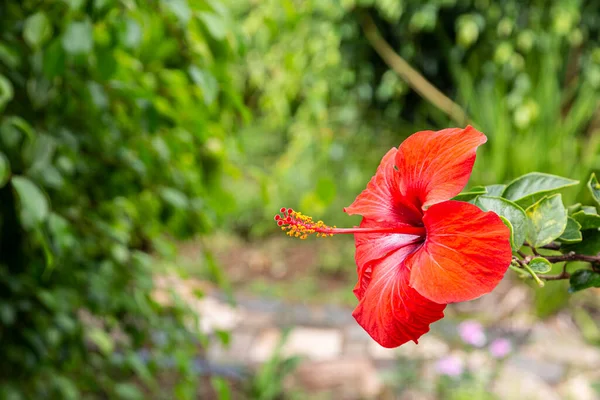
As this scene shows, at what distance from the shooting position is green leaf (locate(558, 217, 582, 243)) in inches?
16.2

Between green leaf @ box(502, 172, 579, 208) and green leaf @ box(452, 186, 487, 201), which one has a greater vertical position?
green leaf @ box(452, 186, 487, 201)

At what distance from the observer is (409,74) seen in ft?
10.5

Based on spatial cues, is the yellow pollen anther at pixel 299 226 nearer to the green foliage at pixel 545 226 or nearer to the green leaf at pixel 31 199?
the green foliage at pixel 545 226

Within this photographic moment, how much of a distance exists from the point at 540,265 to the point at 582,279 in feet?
0.30

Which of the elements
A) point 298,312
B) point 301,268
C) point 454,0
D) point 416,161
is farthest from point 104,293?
point 301,268

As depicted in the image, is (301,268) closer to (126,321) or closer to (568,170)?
(568,170)

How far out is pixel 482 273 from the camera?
347 mm

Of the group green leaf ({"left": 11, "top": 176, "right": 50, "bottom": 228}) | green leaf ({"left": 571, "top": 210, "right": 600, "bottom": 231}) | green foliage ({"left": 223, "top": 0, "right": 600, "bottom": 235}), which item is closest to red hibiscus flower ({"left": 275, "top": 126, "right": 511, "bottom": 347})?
green leaf ({"left": 571, "top": 210, "right": 600, "bottom": 231})

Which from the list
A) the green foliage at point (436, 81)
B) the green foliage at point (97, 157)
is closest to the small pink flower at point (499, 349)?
the green foliage at point (436, 81)

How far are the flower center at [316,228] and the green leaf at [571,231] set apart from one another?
0.33 ft

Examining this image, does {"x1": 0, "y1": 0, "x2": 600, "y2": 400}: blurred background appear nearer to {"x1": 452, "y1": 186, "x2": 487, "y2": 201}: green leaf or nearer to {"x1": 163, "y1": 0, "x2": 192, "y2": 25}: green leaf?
{"x1": 163, "y1": 0, "x2": 192, "y2": 25}: green leaf

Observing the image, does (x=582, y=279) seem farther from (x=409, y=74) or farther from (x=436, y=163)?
(x=409, y=74)

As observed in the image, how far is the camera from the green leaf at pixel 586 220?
1.39 ft

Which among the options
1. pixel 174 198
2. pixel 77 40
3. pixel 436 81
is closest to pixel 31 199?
pixel 77 40
